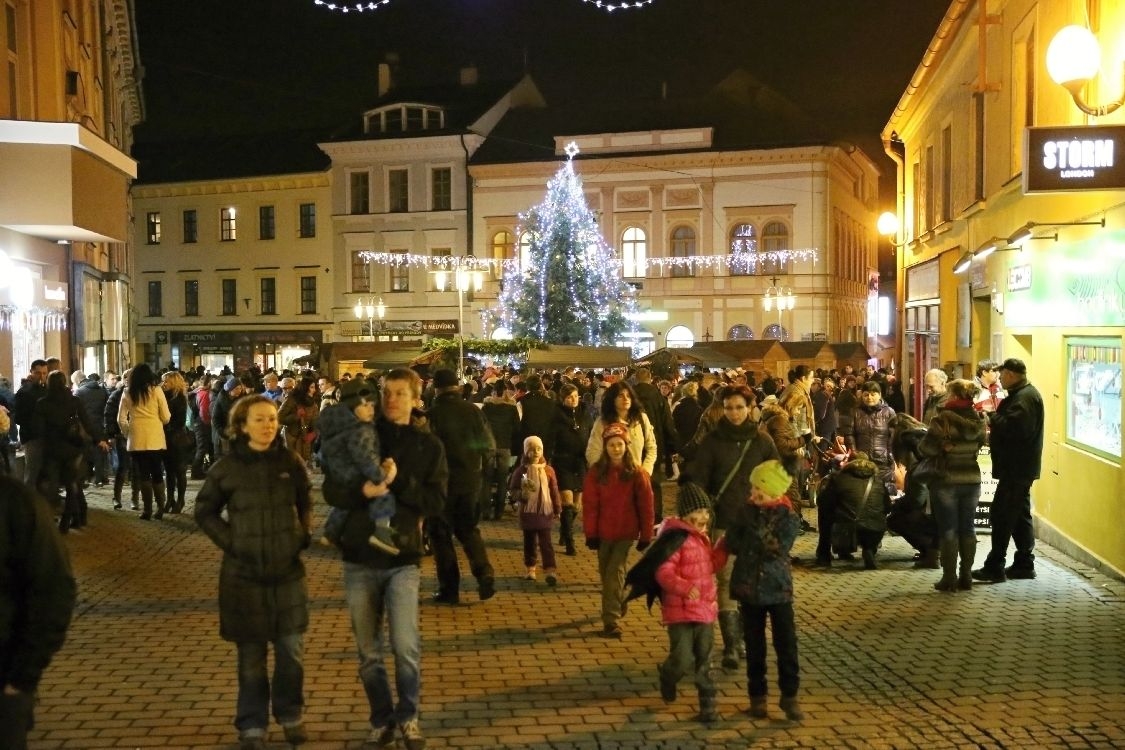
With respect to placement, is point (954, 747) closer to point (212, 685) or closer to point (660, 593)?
point (660, 593)

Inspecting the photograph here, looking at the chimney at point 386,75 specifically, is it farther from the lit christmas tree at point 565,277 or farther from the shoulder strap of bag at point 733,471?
the shoulder strap of bag at point 733,471

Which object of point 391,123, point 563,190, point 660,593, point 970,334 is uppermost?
point 391,123

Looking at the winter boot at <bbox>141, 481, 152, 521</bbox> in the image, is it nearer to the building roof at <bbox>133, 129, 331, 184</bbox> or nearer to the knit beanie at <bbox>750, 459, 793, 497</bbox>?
the knit beanie at <bbox>750, 459, 793, 497</bbox>

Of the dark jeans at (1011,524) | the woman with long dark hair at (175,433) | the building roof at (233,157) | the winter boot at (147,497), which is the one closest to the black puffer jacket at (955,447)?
the dark jeans at (1011,524)

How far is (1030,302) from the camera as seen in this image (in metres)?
13.0

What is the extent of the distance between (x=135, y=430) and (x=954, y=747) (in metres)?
10.1

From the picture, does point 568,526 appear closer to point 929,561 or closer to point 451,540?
point 451,540

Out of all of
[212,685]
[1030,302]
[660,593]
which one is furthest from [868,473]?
[212,685]

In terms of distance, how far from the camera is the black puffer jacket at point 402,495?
5738 millimetres

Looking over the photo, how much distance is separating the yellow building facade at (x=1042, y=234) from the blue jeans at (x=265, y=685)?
6858mm

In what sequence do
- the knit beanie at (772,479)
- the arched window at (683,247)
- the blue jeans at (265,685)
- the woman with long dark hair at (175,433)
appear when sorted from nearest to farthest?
the blue jeans at (265,685) < the knit beanie at (772,479) < the woman with long dark hair at (175,433) < the arched window at (683,247)

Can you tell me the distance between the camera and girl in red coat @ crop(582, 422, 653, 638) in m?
8.14

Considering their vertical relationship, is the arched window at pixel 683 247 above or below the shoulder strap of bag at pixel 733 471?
above

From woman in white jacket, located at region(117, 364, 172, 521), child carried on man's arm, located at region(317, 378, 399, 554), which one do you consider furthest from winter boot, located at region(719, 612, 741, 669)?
woman in white jacket, located at region(117, 364, 172, 521)
